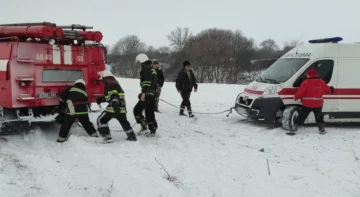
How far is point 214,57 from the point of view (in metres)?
63.7

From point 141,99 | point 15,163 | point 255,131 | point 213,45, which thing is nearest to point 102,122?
point 141,99

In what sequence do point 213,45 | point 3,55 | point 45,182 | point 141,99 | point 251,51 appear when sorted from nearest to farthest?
point 45,182 → point 3,55 → point 141,99 → point 213,45 → point 251,51

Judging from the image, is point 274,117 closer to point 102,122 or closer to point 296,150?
point 296,150

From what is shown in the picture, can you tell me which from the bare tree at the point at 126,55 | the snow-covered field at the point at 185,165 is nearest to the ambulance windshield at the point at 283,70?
the snow-covered field at the point at 185,165

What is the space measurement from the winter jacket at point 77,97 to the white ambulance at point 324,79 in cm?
426

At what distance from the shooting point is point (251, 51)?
68.5 meters

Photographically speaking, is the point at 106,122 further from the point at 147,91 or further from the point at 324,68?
the point at 324,68

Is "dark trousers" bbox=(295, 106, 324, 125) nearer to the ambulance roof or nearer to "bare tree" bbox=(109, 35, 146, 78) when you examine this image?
the ambulance roof

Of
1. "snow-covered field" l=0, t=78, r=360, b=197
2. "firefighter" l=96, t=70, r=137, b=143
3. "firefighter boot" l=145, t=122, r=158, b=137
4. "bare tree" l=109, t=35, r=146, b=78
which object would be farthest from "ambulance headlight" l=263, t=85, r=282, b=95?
"bare tree" l=109, t=35, r=146, b=78

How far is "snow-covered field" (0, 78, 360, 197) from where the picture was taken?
493cm

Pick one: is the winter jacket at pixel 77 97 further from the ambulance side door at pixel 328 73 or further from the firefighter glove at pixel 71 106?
the ambulance side door at pixel 328 73

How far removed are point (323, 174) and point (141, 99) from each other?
3962 millimetres

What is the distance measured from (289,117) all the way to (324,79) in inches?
60.6

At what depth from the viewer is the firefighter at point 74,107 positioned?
23.4 feet
